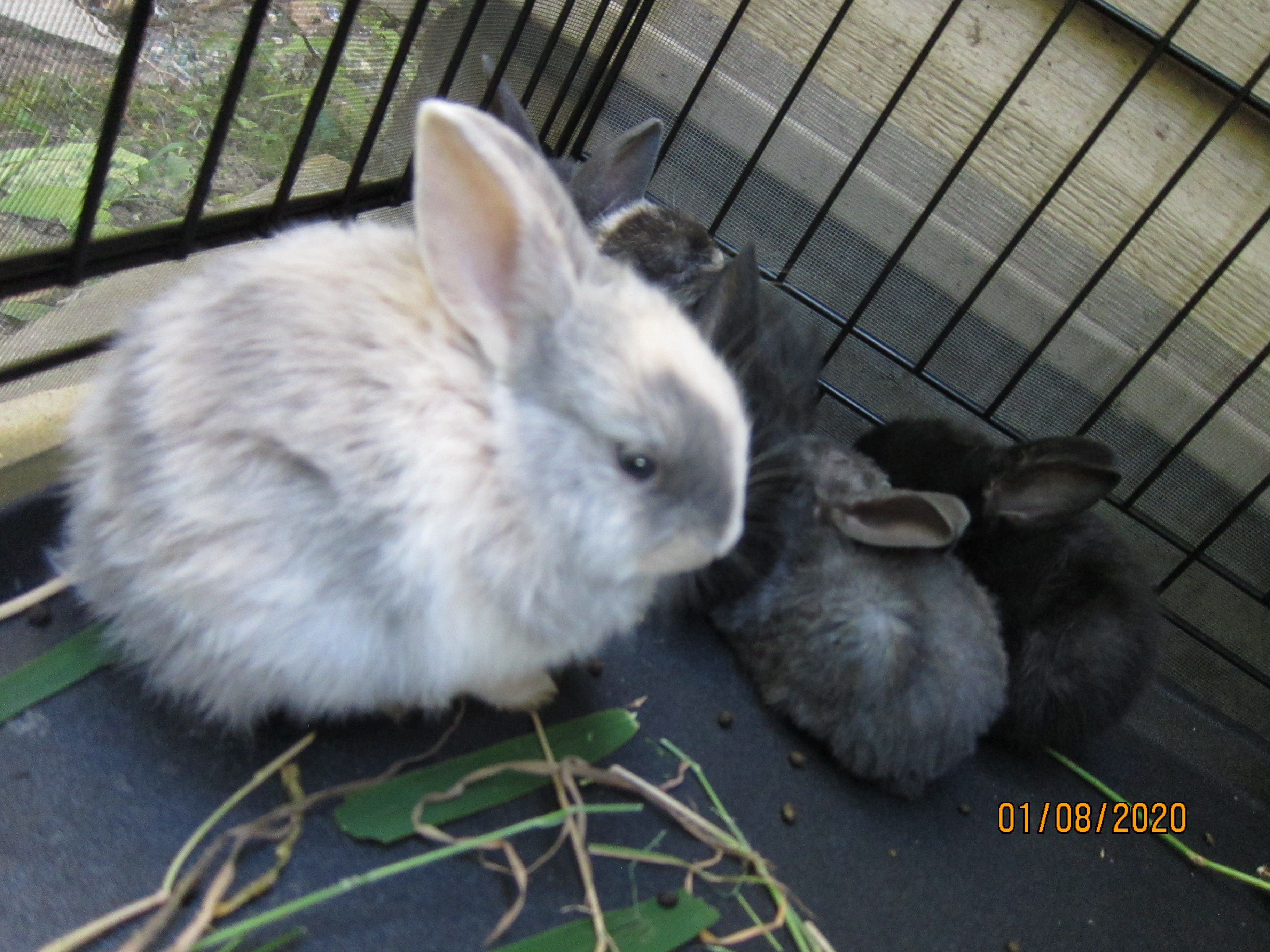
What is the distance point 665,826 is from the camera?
124 centimetres

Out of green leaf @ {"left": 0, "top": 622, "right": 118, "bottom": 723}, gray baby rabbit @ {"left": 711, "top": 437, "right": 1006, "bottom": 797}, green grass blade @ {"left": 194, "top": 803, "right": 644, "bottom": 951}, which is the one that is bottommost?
green leaf @ {"left": 0, "top": 622, "right": 118, "bottom": 723}

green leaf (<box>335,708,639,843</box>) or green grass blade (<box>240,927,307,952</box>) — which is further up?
green leaf (<box>335,708,639,843</box>)

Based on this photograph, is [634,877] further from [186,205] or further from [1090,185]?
[1090,185]

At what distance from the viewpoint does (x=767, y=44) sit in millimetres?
2010

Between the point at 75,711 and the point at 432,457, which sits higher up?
the point at 432,457

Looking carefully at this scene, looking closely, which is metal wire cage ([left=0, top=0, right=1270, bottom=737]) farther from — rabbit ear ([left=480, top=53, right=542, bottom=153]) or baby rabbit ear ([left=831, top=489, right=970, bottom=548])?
baby rabbit ear ([left=831, top=489, right=970, bottom=548])

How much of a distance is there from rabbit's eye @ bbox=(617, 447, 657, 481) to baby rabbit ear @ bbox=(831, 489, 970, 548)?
1.86 ft

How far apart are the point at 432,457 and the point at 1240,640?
6.45 feet

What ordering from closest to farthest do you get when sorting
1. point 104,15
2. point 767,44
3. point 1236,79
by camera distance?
point 104,15, point 1236,79, point 767,44

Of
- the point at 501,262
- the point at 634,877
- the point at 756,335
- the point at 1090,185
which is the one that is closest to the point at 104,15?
the point at 501,262

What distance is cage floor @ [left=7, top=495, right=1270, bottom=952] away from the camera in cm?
105

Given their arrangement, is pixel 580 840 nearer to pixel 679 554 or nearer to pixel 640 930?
pixel 640 930

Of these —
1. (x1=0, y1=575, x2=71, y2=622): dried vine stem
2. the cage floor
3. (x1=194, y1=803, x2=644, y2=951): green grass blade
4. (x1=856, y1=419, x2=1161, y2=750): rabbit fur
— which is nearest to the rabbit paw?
the cage floor

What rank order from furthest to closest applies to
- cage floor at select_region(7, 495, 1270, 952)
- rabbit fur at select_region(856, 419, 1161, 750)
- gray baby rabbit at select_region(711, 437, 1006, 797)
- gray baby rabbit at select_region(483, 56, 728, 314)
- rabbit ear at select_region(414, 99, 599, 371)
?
gray baby rabbit at select_region(483, 56, 728, 314)
rabbit fur at select_region(856, 419, 1161, 750)
gray baby rabbit at select_region(711, 437, 1006, 797)
cage floor at select_region(7, 495, 1270, 952)
rabbit ear at select_region(414, 99, 599, 371)
